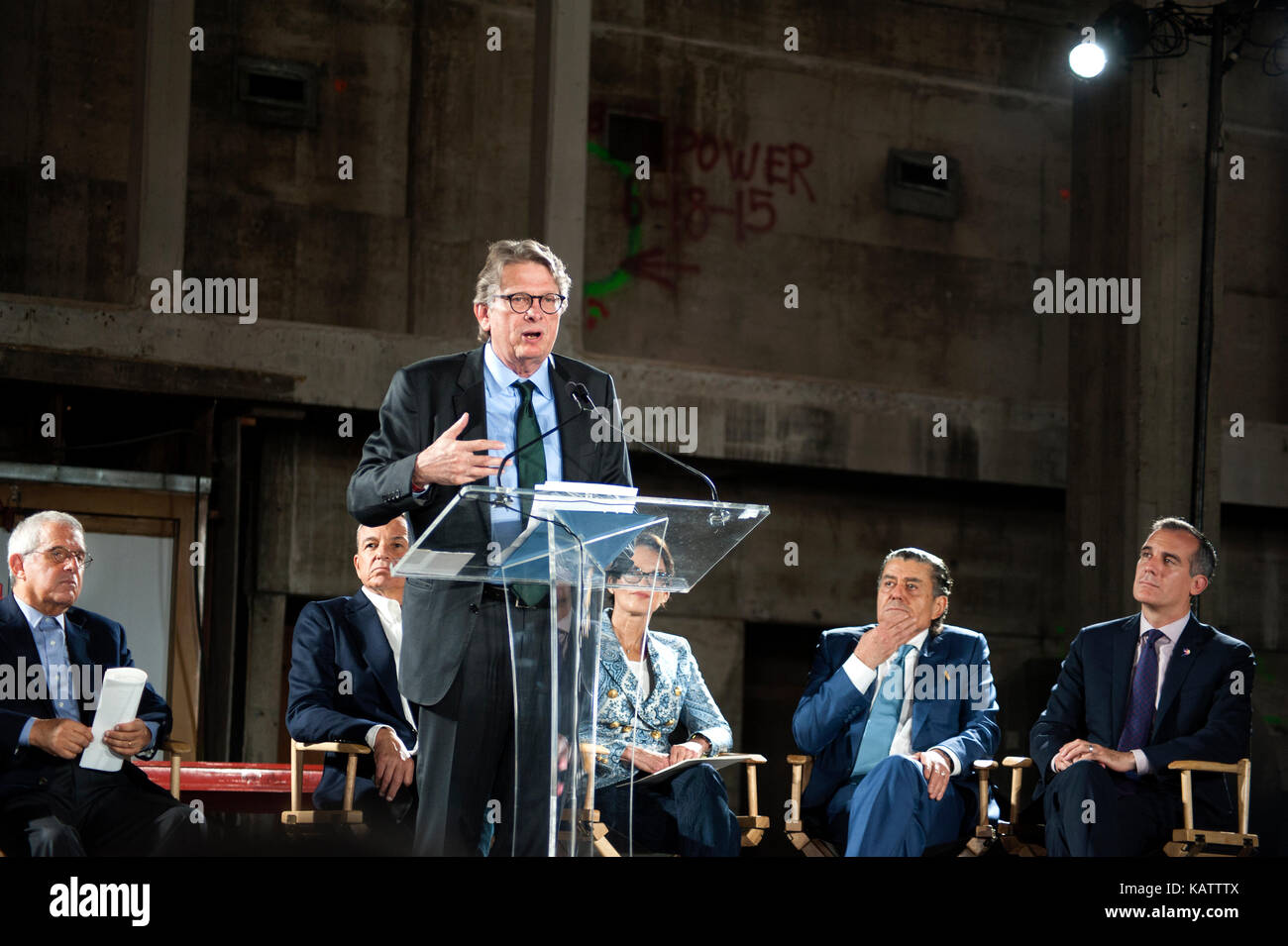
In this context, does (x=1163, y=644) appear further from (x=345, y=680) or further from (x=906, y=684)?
(x=345, y=680)

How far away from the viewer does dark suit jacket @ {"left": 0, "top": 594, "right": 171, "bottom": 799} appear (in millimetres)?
3986

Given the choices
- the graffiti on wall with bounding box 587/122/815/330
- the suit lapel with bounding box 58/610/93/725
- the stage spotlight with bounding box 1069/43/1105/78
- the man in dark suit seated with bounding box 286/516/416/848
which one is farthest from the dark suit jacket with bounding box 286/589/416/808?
the graffiti on wall with bounding box 587/122/815/330

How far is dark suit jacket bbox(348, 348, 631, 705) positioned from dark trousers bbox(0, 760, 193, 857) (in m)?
1.41

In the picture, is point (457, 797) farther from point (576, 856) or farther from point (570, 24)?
point (570, 24)

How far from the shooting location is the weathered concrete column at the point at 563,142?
830 cm

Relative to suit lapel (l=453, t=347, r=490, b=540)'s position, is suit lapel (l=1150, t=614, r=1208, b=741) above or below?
below

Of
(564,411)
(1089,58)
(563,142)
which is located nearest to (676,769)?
(564,411)

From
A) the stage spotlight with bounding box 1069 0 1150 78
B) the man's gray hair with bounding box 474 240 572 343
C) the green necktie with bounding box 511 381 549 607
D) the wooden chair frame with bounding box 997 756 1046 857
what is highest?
the stage spotlight with bounding box 1069 0 1150 78

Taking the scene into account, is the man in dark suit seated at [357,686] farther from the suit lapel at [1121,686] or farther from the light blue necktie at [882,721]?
the suit lapel at [1121,686]

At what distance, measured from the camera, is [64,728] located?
13.1 ft

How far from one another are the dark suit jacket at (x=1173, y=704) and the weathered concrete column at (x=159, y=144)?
5.08m

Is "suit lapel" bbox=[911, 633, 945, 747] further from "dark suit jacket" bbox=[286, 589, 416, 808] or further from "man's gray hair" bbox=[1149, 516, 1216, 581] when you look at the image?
"dark suit jacket" bbox=[286, 589, 416, 808]

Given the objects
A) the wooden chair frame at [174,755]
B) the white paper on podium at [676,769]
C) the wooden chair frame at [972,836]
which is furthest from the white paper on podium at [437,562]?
the wooden chair frame at [174,755]
